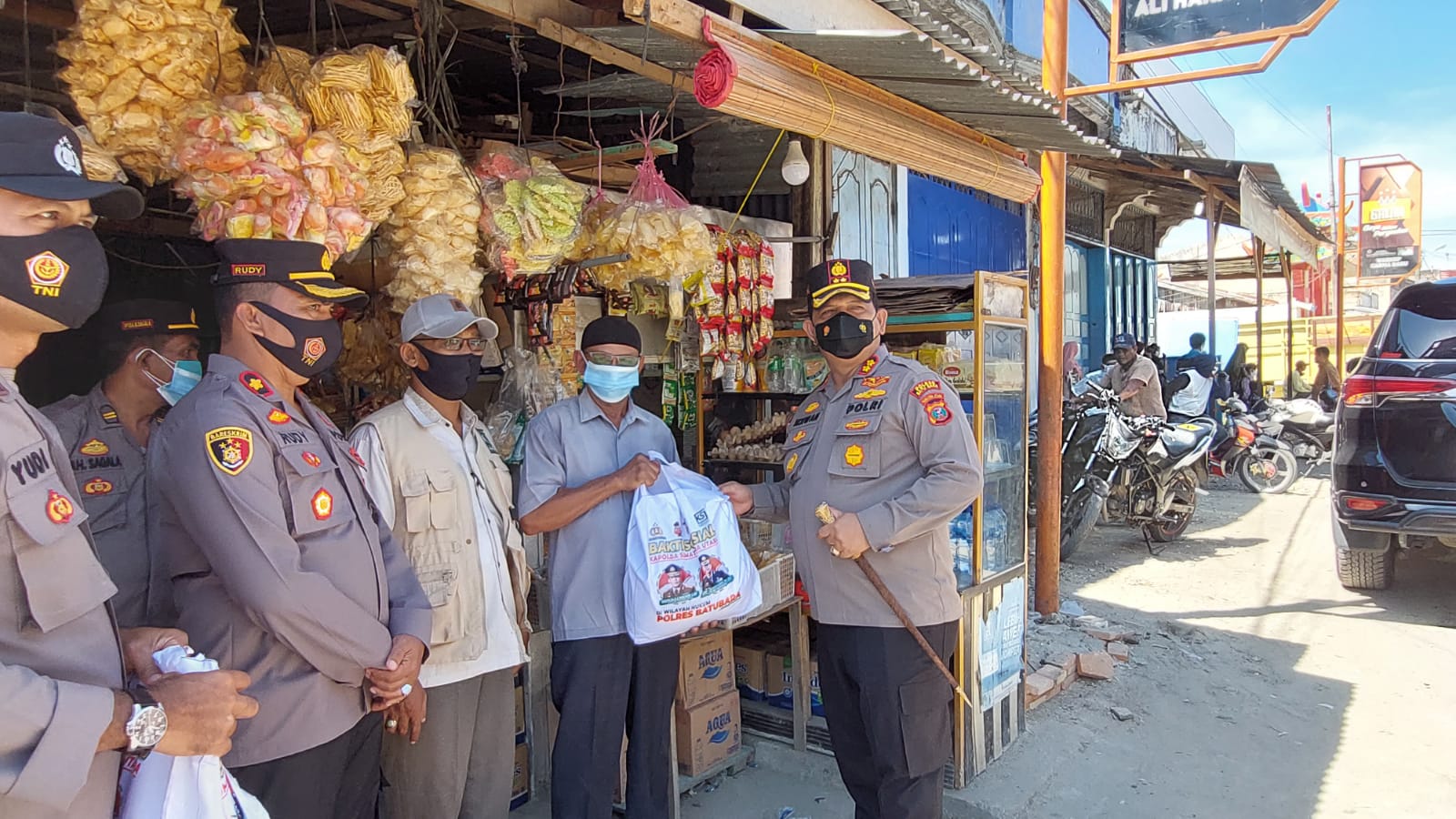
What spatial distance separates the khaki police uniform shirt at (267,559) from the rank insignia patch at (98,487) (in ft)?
2.29

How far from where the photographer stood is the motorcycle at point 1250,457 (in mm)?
11086

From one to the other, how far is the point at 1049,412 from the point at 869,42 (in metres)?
3.31

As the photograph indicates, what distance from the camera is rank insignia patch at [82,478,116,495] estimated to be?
2551mm

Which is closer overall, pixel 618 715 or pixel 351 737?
pixel 351 737

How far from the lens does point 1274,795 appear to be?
383 cm

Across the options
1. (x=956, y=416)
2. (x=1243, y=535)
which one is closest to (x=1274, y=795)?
(x=956, y=416)

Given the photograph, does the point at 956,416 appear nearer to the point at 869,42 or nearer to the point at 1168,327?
the point at 869,42

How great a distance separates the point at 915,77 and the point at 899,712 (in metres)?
2.43

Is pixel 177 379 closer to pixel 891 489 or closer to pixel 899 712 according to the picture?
pixel 891 489

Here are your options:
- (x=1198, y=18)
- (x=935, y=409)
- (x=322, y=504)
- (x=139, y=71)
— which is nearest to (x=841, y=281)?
(x=935, y=409)

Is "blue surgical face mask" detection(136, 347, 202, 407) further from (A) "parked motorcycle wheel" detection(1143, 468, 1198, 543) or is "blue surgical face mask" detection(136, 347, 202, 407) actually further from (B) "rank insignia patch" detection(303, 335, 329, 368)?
(A) "parked motorcycle wheel" detection(1143, 468, 1198, 543)

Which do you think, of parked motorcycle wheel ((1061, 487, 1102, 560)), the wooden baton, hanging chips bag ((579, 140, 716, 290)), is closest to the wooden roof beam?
parked motorcycle wheel ((1061, 487, 1102, 560))

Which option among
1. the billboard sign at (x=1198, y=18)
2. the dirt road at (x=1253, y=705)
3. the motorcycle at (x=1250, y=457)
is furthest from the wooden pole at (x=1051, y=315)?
the motorcycle at (x=1250, y=457)

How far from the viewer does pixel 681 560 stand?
282cm
